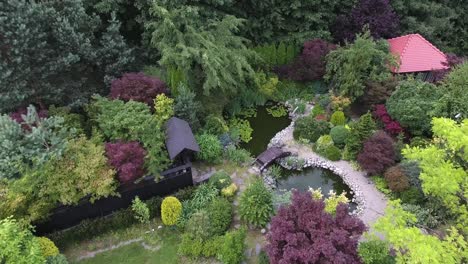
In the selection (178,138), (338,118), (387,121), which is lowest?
(387,121)

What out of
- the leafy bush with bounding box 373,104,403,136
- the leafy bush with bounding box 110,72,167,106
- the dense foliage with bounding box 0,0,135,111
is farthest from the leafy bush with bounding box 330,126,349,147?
the dense foliage with bounding box 0,0,135,111

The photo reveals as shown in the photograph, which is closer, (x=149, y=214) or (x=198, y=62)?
(x=149, y=214)

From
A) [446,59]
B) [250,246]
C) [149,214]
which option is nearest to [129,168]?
[149,214]

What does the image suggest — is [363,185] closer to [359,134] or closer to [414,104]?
[359,134]

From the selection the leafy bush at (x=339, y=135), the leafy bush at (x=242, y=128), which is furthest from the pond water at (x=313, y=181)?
the leafy bush at (x=242, y=128)

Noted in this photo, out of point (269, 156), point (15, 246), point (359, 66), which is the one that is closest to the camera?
point (15, 246)

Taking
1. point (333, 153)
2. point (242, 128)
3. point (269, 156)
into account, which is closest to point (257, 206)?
point (269, 156)

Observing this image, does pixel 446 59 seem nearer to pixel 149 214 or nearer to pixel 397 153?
pixel 397 153
